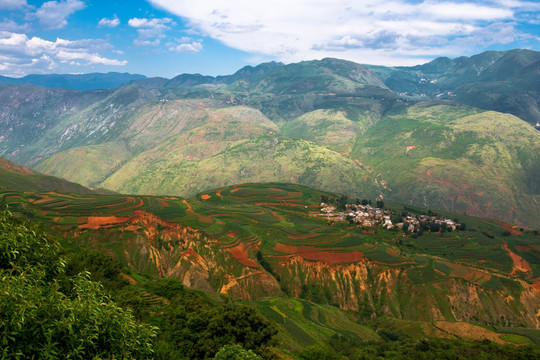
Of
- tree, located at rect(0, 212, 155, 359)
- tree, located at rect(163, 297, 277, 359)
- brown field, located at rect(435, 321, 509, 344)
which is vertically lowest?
brown field, located at rect(435, 321, 509, 344)

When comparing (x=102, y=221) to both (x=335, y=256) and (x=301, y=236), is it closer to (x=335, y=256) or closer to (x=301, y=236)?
(x=301, y=236)

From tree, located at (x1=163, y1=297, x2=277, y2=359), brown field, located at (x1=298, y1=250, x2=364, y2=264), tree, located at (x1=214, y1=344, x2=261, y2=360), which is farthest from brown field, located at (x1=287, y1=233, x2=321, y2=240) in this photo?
tree, located at (x1=214, y1=344, x2=261, y2=360)

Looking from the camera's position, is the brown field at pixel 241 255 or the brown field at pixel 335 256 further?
the brown field at pixel 335 256

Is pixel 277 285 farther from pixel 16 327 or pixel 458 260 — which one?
pixel 16 327

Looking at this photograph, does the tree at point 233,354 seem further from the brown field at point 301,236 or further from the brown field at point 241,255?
the brown field at point 301,236

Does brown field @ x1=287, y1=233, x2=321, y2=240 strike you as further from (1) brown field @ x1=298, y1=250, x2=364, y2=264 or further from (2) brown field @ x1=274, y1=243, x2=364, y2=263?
(1) brown field @ x1=298, y1=250, x2=364, y2=264

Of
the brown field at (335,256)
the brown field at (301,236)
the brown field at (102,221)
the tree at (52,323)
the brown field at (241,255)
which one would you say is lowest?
the brown field at (335,256)

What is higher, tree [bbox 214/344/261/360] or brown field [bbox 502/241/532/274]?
tree [bbox 214/344/261/360]

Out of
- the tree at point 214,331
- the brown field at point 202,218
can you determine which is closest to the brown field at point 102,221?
the brown field at point 202,218

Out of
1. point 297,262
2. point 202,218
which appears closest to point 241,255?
point 297,262

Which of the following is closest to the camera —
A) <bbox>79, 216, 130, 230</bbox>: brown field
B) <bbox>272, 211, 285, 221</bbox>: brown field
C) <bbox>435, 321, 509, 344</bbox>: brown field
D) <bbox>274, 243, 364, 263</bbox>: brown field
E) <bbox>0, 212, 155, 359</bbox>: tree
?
<bbox>0, 212, 155, 359</bbox>: tree

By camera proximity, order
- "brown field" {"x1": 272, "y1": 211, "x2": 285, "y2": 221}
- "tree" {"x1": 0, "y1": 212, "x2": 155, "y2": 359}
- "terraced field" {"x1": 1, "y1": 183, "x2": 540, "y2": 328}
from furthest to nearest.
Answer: "brown field" {"x1": 272, "y1": 211, "x2": 285, "y2": 221}
"terraced field" {"x1": 1, "y1": 183, "x2": 540, "y2": 328}
"tree" {"x1": 0, "y1": 212, "x2": 155, "y2": 359}
